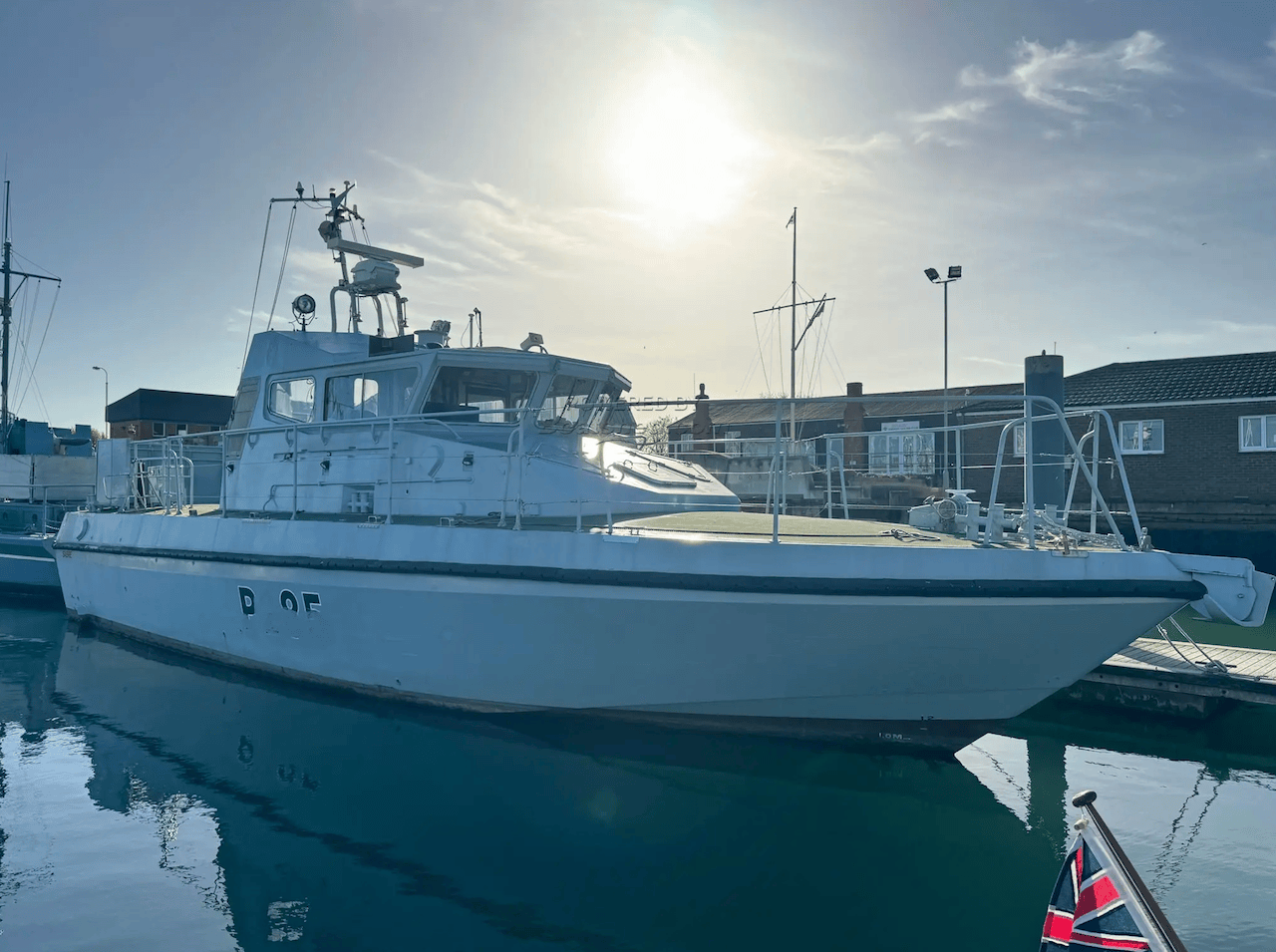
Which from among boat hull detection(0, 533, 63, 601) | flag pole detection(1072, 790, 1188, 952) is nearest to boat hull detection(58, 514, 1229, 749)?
flag pole detection(1072, 790, 1188, 952)

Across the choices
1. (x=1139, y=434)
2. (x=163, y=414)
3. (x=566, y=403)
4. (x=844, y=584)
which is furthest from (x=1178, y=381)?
(x=163, y=414)

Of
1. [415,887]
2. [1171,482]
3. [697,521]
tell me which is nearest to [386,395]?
[697,521]

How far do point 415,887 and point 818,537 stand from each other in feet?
11.3

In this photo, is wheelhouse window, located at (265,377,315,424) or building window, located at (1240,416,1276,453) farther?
building window, located at (1240,416,1276,453)

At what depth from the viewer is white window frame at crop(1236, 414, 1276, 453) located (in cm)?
1672

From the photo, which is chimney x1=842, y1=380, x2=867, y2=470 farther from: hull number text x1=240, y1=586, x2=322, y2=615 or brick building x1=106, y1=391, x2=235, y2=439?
brick building x1=106, y1=391, x2=235, y2=439

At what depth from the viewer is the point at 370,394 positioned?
25.9 ft

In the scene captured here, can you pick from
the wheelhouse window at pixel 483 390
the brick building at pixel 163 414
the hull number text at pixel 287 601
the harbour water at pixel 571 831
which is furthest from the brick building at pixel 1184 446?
the brick building at pixel 163 414

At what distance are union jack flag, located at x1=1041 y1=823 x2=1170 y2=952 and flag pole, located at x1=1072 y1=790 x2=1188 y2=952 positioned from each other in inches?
0.6

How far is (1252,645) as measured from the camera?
1062cm

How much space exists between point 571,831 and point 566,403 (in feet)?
13.1

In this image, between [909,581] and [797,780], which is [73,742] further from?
[909,581]

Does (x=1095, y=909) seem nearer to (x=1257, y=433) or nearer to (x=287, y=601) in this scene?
(x=287, y=601)

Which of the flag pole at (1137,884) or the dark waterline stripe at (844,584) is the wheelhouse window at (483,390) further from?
the flag pole at (1137,884)
